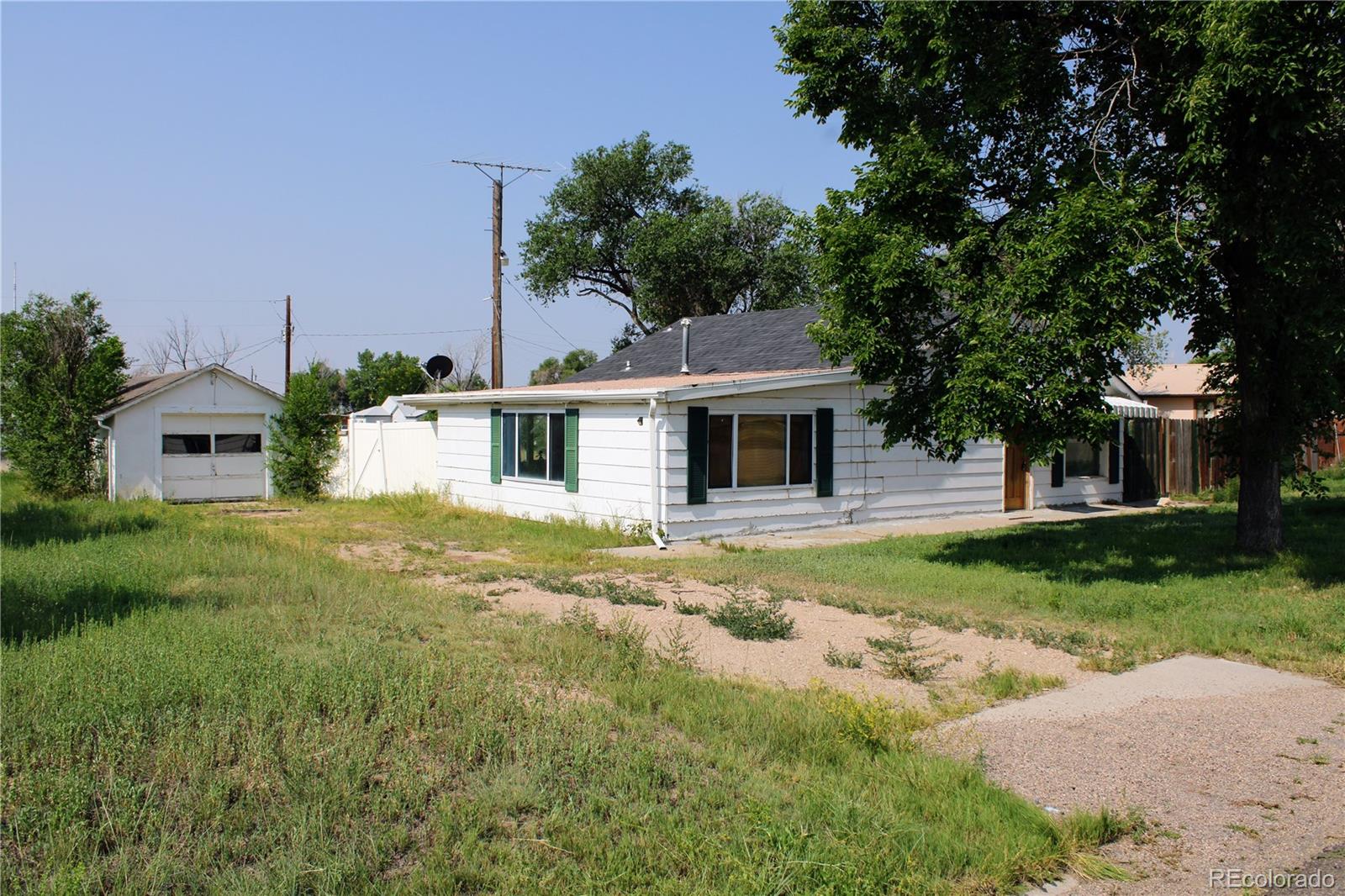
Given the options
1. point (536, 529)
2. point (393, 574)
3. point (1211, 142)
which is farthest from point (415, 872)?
point (536, 529)

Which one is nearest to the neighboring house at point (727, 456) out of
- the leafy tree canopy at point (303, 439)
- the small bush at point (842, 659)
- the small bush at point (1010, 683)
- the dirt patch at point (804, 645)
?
the leafy tree canopy at point (303, 439)

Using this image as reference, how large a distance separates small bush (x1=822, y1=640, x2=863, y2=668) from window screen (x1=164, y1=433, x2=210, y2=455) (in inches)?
818

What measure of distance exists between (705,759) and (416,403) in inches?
701

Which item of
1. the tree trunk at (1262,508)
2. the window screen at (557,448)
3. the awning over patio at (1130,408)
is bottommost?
the tree trunk at (1262,508)

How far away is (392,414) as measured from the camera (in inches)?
1016

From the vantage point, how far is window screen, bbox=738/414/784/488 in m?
15.9

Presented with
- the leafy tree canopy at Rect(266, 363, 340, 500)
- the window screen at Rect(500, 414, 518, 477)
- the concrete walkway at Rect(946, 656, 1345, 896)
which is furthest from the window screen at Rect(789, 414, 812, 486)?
the leafy tree canopy at Rect(266, 363, 340, 500)

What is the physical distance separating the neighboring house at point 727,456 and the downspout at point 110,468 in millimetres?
7236

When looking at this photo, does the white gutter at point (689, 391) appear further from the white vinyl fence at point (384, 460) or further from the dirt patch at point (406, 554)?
the white vinyl fence at point (384, 460)

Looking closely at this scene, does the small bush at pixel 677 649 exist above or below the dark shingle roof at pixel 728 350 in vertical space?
below

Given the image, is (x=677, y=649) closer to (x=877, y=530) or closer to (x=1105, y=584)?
(x=1105, y=584)

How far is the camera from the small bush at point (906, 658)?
7.14 m

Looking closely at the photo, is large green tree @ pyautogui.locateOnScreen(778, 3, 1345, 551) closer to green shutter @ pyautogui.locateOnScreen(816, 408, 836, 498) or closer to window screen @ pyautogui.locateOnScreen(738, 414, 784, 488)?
window screen @ pyautogui.locateOnScreen(738, 414, 784, 488)

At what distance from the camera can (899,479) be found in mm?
17828
